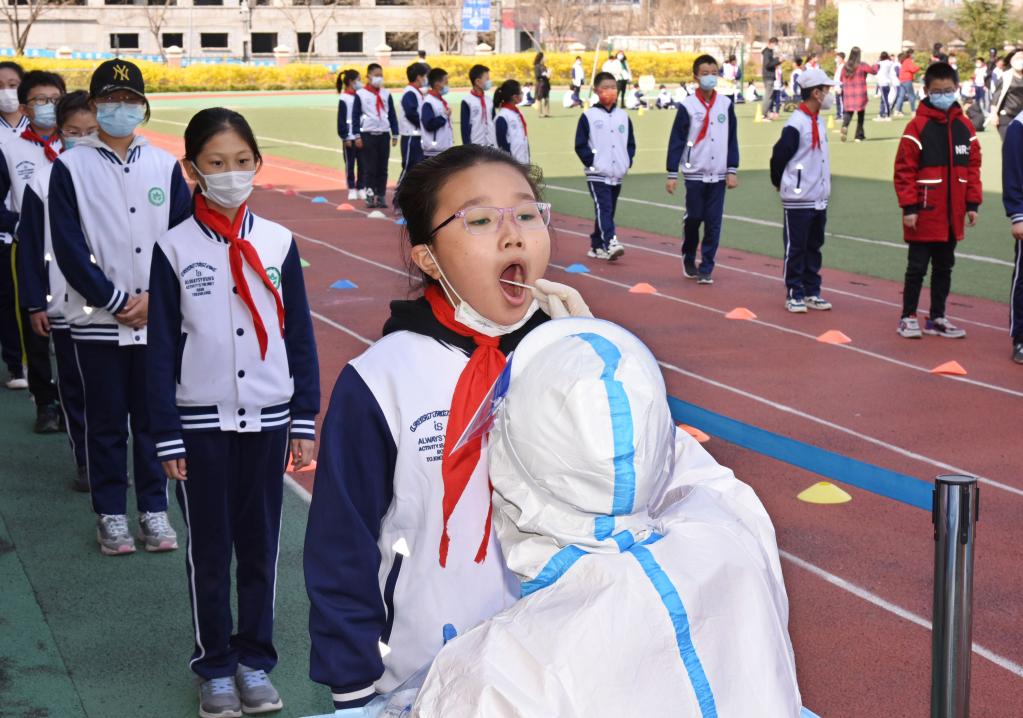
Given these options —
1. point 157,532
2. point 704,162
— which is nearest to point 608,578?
point 157,532

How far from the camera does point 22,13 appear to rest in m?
77.1

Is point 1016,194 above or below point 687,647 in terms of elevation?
below

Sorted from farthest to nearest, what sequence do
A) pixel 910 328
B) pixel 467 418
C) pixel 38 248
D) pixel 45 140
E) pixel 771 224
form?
pixel 771 224 → pixel 910 328 → pixel 45 140 → pixel 38 248 → pixel 467 418

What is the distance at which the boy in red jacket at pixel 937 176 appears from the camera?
1022cm

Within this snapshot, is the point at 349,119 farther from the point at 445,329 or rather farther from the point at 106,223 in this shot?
the point at 445,329

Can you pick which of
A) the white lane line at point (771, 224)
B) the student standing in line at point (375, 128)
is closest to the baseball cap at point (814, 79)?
the white lane line at point (771, 224)

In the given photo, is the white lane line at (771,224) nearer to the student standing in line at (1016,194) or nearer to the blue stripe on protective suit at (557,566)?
the student standing in line at (1016,194)

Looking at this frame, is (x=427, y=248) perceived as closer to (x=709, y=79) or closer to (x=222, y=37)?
(x=709, y=79)

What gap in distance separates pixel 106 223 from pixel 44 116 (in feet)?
9.12

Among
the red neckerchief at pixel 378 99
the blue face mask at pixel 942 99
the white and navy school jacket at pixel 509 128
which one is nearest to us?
the blue face mask at pixel 942 99

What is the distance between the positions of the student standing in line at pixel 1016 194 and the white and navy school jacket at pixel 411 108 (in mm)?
9695

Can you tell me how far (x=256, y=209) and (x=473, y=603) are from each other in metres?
17.4

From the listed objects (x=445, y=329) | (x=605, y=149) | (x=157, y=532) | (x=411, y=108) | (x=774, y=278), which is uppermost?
(x=445, y=329)

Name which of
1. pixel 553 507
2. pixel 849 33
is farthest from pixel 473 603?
pixel 849 33
